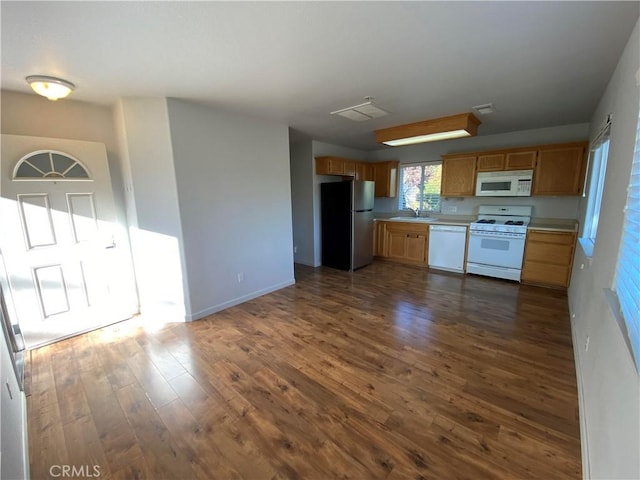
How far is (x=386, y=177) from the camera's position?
5754mm

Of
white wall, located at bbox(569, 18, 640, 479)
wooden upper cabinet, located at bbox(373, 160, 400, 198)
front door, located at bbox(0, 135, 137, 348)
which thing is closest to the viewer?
white wall, located at bbox(569, 18, 640, 479)

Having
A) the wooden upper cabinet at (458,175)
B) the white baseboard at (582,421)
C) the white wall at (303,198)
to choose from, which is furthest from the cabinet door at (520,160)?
the white wall at (303,198)

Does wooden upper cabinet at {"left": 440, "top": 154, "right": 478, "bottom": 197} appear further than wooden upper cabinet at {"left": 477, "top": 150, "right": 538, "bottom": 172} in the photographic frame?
Yes

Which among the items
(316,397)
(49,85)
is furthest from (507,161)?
(49,85)

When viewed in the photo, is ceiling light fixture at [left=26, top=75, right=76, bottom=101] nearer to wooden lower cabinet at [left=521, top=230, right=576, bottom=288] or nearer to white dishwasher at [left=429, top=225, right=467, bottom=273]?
white dishwasher at [left=429, top=225, right=467, bottom=273]

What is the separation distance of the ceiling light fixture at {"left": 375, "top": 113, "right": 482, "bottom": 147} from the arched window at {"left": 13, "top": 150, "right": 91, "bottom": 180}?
3.78m

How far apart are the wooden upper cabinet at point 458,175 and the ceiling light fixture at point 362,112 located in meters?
2.27

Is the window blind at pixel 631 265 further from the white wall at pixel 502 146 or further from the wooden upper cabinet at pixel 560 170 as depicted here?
the white wall at pixel 502 146

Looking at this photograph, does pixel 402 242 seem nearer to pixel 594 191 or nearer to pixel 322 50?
pixel 594 191

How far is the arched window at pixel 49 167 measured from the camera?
242cm

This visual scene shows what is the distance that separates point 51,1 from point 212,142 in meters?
1.76

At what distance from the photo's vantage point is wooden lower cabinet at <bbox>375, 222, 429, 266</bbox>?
16.6ft

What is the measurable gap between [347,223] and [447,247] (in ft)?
6.10

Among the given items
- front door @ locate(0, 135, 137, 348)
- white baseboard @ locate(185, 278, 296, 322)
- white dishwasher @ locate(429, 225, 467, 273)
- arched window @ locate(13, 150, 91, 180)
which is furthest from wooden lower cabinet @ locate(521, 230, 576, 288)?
arched window @ locate(13, 150, 91, 180)
